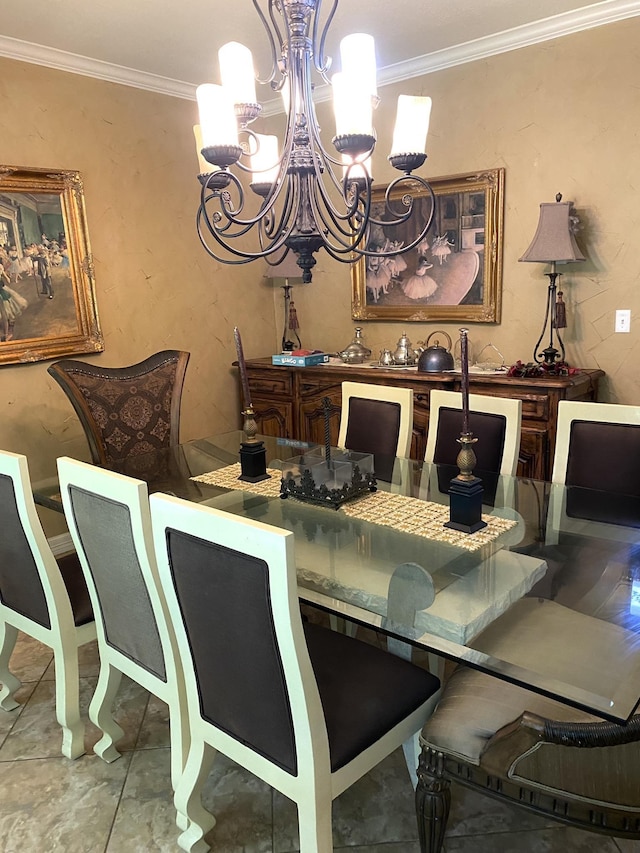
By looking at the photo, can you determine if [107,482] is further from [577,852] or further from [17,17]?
[17,17]

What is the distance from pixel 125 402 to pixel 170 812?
5.70 feet

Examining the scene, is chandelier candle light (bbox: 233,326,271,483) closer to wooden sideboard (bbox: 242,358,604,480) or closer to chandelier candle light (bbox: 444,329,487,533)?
chandelier candle light (bbox: 444,329,487,533)

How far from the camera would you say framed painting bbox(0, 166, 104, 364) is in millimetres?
3092

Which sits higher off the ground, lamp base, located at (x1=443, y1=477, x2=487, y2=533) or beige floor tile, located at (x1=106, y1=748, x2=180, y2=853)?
lamp base, located at (x1=443, y1=477, x2=487, y2=533)

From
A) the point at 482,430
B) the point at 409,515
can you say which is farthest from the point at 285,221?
the point at 482,430

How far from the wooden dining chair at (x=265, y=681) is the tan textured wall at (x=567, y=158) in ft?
7.17

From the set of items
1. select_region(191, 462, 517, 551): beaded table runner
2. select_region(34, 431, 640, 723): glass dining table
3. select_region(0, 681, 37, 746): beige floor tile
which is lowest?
select_region(0, 681, 37, 746): beige floor tile

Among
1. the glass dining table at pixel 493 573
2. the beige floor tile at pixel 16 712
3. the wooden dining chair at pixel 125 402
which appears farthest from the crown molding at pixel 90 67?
the beige floor tile at pixel 16 712

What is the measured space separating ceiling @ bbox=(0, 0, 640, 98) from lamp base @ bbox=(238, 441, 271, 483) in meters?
1.84

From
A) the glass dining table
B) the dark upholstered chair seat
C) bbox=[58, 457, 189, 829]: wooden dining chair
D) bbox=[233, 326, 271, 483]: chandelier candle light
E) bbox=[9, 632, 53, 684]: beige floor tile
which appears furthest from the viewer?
bbox=[9, 632, 53, 684]: beige floor tile

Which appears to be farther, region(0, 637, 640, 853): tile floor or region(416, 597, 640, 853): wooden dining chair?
region(0, 637, 640, 853): tile floor

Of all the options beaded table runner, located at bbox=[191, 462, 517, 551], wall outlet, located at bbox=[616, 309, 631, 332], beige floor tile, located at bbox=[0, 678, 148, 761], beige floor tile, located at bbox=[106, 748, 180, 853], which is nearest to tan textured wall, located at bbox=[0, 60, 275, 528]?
beige floor tile, located at bbox=[0, 678, 148, 761]

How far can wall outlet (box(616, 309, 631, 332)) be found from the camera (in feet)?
9.89

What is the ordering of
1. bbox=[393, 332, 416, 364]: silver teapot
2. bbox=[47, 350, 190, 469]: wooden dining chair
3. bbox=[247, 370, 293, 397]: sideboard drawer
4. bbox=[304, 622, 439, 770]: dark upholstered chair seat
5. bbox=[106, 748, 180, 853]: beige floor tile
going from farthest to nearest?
1. bbox=[247, 370, 293, 397]: sideboard drawer
2. bbox=[393, 332, 416, 364]: silver teapot
3. bbox=[47, 350, 190, 469]: wooden dining chair
4. bbox=[106, 748, 180, 853]: beige floor tile
5. bbox=[304, 622, 439, 770]: dark upholstered chair seat
